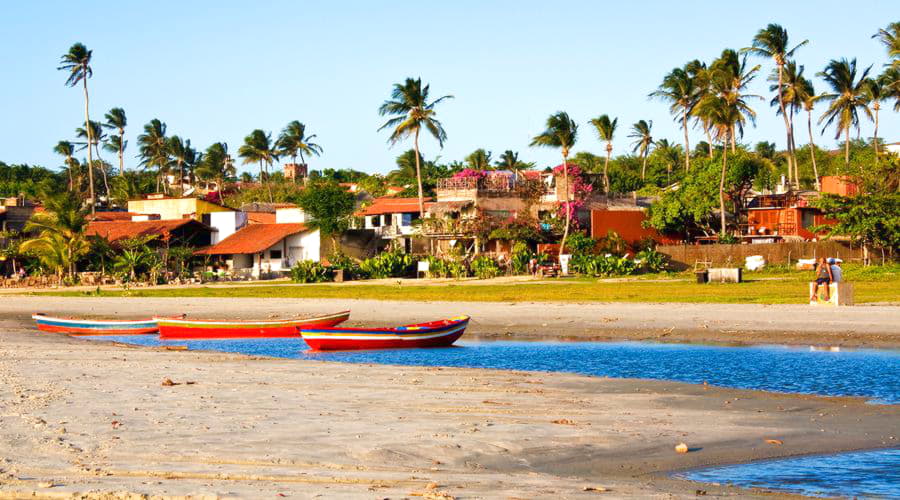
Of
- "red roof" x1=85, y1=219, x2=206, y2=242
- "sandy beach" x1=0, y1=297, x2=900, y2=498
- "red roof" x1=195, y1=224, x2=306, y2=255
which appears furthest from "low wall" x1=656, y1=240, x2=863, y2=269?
"sandy beach" x1=0, y1=297, x2=900, y2=498

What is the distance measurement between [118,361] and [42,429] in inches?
357

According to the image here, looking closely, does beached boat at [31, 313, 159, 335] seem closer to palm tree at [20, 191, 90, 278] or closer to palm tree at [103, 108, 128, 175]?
palm tree at [20, 191, 90, 278]

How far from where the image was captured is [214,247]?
71062 millimetres

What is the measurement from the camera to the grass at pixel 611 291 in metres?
38.2

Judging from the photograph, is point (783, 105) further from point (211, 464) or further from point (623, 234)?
point (211, 464)

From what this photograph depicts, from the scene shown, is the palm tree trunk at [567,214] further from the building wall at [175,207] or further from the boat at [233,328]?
the boat at [233,328]

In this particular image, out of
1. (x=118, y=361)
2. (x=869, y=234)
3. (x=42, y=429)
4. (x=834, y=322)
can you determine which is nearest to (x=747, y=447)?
(x=42, y=429)

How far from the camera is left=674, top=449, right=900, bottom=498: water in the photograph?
11.2m

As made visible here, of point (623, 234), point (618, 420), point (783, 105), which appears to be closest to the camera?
point (618, 420)

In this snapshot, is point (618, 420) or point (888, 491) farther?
point (618, 420)

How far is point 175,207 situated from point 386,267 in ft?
86.4

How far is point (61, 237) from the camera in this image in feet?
209

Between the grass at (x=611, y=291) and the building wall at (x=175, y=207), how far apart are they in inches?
1017

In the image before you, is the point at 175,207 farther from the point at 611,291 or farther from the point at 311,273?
the point at 611,291
